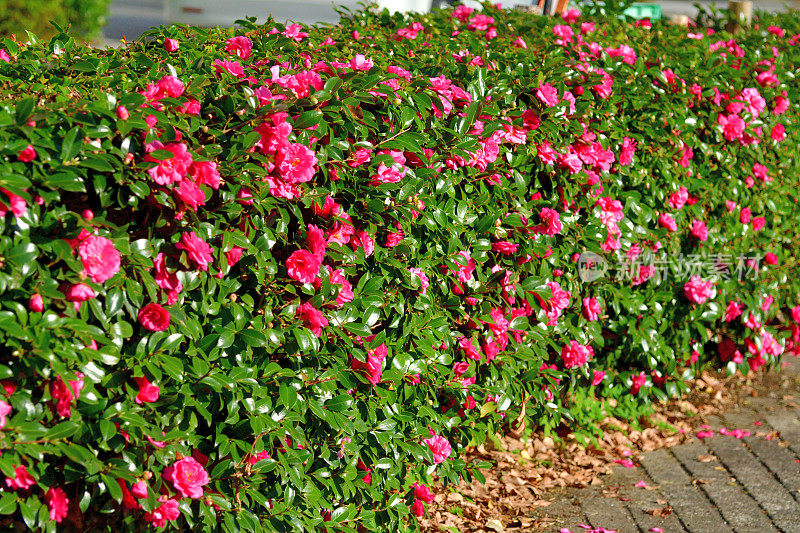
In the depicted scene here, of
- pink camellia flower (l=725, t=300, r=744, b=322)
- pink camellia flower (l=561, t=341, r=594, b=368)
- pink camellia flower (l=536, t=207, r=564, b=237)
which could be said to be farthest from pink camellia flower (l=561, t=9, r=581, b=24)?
pink camellia flower (l=561, t=341, r=594, b=368)

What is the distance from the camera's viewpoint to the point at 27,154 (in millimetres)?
1962

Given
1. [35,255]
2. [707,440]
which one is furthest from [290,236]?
[707,440]

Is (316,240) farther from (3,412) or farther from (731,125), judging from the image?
(731,125)

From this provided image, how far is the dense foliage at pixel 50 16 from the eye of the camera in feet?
36.0

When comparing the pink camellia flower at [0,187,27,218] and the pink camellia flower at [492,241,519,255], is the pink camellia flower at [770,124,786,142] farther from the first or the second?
the pink camellia flower at [0,187,27,218]

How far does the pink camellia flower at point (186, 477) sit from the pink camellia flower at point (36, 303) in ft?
1.98

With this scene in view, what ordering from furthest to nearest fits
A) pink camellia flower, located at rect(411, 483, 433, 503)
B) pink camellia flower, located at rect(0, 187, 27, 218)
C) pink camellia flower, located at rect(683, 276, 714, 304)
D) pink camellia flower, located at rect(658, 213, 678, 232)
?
pink camellia flower, located at rect(683, 276, 714, 304) < pink camellia flower, located at rect(658, 213, 678, 232) < pink camellia flower, located at rect(411, 483, 433, 503) < pink camellia flower, located at rect(0, 187, 27, 218)

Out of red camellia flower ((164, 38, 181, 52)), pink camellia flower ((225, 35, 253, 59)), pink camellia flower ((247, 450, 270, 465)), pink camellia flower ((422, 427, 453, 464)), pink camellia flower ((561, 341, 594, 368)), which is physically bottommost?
pink camellia flower ((422, 427, 453, 464))

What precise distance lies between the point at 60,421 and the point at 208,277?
1.84ft

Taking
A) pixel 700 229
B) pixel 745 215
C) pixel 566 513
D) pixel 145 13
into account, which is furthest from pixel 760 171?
pixel 145 13

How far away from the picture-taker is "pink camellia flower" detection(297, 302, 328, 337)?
8.30ft

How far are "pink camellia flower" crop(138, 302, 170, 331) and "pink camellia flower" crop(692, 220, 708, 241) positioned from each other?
122 inches

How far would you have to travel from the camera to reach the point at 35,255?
1.94 meters

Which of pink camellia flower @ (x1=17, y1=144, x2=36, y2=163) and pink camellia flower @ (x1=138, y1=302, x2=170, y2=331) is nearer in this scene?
pink camellia flower @ (x1=17, y1=144, x2=36, y2=163)
